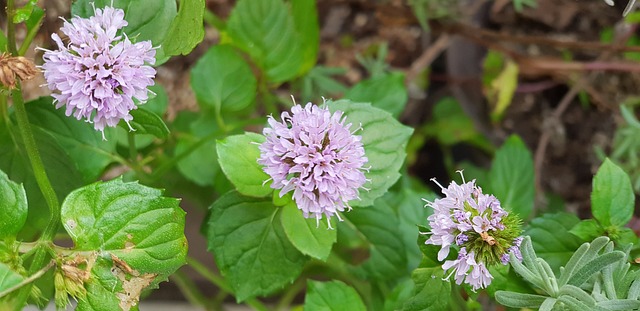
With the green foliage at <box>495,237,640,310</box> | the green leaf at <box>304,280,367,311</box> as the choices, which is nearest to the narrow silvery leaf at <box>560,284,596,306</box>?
the green foliage at <box>495,237,640,310</box>

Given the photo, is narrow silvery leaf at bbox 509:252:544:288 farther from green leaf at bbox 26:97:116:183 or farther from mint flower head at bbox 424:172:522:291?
green leaf at bbox 26:97:116:183

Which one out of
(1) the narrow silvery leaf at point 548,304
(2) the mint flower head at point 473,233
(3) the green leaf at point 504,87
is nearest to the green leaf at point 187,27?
(2) the mint flower head at point 473,233

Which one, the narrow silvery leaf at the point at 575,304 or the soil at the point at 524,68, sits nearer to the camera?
the narrow silvery leaf at the point at 575,304

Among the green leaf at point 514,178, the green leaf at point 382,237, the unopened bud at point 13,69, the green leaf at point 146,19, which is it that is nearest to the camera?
the unopened bud at point 13,69

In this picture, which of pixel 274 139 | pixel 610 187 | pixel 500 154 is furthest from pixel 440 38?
pixel 274 139

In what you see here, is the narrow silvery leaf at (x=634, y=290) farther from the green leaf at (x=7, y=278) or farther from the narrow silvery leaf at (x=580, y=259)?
the green leaf at (x=7, y=278)
